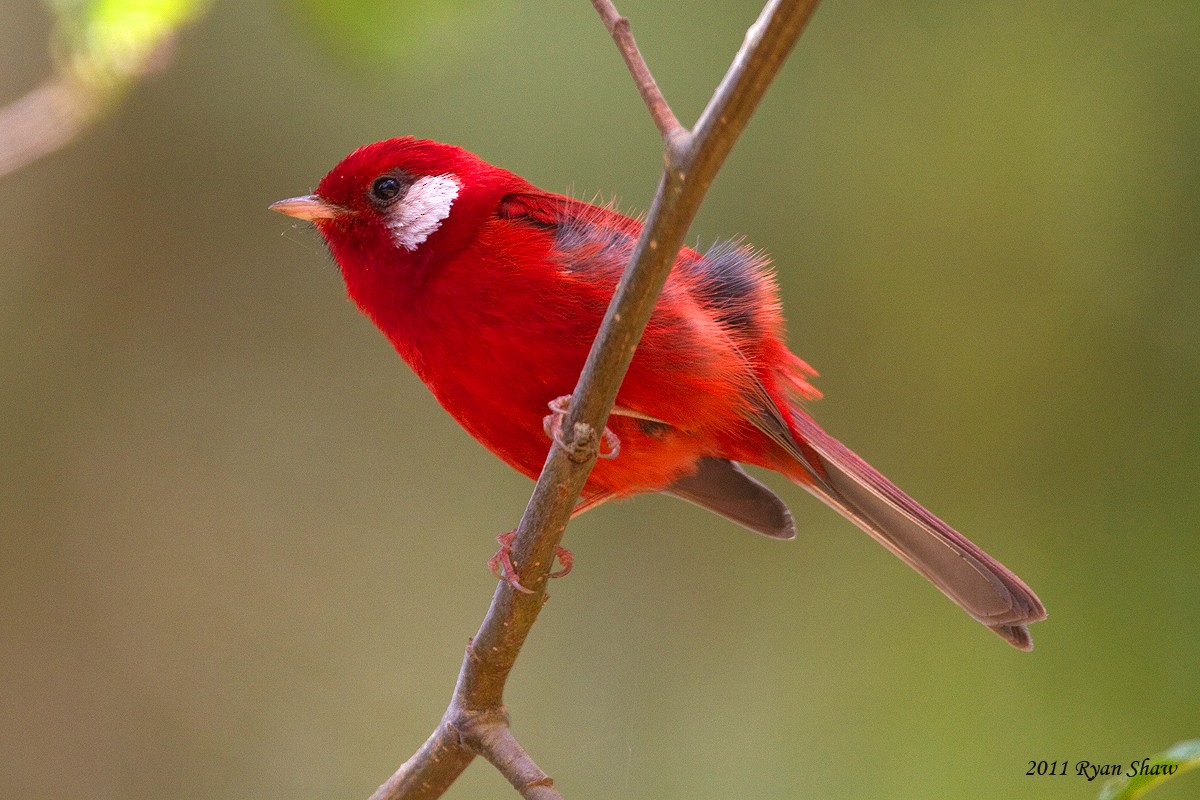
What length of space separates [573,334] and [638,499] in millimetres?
2686

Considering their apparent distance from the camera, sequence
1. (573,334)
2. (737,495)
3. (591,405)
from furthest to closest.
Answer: (737,495), (573,334), (591,405)

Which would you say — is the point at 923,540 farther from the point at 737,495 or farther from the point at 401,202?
the point at 401,202

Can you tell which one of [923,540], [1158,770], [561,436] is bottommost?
[923,540]

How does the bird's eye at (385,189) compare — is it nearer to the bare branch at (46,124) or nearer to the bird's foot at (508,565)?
the bare branch at (46,124)

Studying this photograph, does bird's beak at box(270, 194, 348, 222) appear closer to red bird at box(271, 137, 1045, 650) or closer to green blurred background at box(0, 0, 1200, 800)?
red bird at box(271, 137, 1045, 650)

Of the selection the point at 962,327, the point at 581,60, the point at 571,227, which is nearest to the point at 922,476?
the point at 962,327

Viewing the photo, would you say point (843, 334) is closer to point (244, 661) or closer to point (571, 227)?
point (571, 227)

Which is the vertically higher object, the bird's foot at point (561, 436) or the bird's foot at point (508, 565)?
the bird's foot at point (561, 436)

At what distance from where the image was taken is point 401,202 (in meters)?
3.12

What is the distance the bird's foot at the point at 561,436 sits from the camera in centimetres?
205

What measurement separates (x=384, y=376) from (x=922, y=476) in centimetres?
243

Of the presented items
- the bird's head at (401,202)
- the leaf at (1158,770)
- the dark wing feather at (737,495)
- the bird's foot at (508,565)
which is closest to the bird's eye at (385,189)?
the bird's head at (401,202)

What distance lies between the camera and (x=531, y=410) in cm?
284

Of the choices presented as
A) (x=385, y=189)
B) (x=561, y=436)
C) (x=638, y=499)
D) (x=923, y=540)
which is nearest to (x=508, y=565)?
(x=561, y=436)
